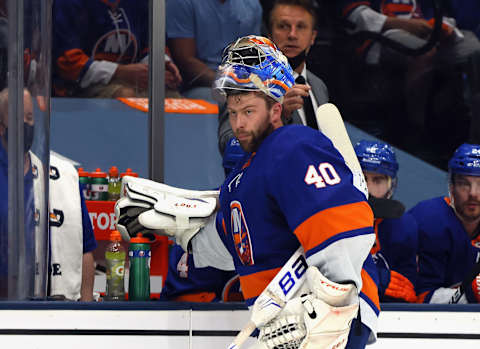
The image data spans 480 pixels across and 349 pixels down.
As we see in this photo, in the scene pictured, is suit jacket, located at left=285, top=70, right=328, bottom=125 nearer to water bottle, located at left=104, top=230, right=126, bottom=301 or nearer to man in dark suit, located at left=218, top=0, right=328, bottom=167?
man in dark suit, located at left=218, top=0, right=328, bottom=167

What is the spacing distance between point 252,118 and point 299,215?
0.39m

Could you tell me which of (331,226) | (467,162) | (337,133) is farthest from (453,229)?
(331,226)

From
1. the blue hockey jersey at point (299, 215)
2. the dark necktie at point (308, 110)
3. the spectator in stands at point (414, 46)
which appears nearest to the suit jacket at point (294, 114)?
the dark necktie at point (308, 110)

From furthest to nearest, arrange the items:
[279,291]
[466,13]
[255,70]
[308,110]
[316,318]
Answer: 1. [466,13]
2. [308,110]
3. [255,70]
4. [279,291]
5. [316,318]

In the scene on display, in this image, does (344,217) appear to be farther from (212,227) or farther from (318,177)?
(212,227)

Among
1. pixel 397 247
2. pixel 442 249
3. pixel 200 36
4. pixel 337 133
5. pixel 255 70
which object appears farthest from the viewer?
pixel 200 36

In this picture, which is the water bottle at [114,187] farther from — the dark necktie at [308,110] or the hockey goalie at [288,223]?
the hockey goalie at [288,223]

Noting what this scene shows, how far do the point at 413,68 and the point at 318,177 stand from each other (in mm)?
3347

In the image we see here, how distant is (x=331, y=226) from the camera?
2379mm

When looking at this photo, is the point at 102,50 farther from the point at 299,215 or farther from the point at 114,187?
the point at 299,215

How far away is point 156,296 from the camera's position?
3689 millimetres

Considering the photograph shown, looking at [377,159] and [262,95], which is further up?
[262,95]

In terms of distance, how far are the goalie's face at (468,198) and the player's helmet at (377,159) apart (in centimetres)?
32

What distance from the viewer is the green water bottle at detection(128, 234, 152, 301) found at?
3.21 m
